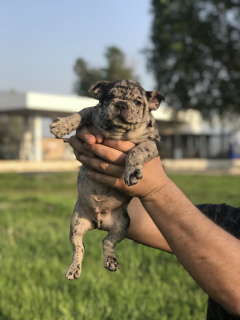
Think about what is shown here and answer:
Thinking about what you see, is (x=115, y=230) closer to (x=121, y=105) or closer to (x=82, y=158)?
(x=82, y=158)

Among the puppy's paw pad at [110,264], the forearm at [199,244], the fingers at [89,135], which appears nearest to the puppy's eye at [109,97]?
the fingers at [89,135]

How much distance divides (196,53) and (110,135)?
23.7 meters

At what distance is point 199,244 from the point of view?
2.44 metres

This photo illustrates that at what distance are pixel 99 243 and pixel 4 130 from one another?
152ft

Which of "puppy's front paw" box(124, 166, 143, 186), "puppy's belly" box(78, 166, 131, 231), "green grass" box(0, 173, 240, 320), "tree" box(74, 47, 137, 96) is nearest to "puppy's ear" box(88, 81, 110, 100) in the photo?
"puppy's belly" box(78, 166, 131, 231)

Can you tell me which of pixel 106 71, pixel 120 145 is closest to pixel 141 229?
pixel 120 145

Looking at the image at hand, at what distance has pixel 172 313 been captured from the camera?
5.08m

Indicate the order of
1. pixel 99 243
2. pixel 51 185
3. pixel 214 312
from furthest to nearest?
pixel 51 185 < pixel 99 243 < pixel 214 312

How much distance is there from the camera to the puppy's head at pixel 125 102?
2430 millimetres

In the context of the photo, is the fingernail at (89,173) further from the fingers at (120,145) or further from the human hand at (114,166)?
the fingers at (120,145)

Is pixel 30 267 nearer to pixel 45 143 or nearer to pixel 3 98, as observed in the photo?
pixel 3 98

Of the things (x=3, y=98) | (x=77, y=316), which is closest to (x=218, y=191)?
(x=77, y=316)

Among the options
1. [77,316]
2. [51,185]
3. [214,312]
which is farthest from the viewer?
[51,185]

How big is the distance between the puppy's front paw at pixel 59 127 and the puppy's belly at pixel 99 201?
28 centimetres
